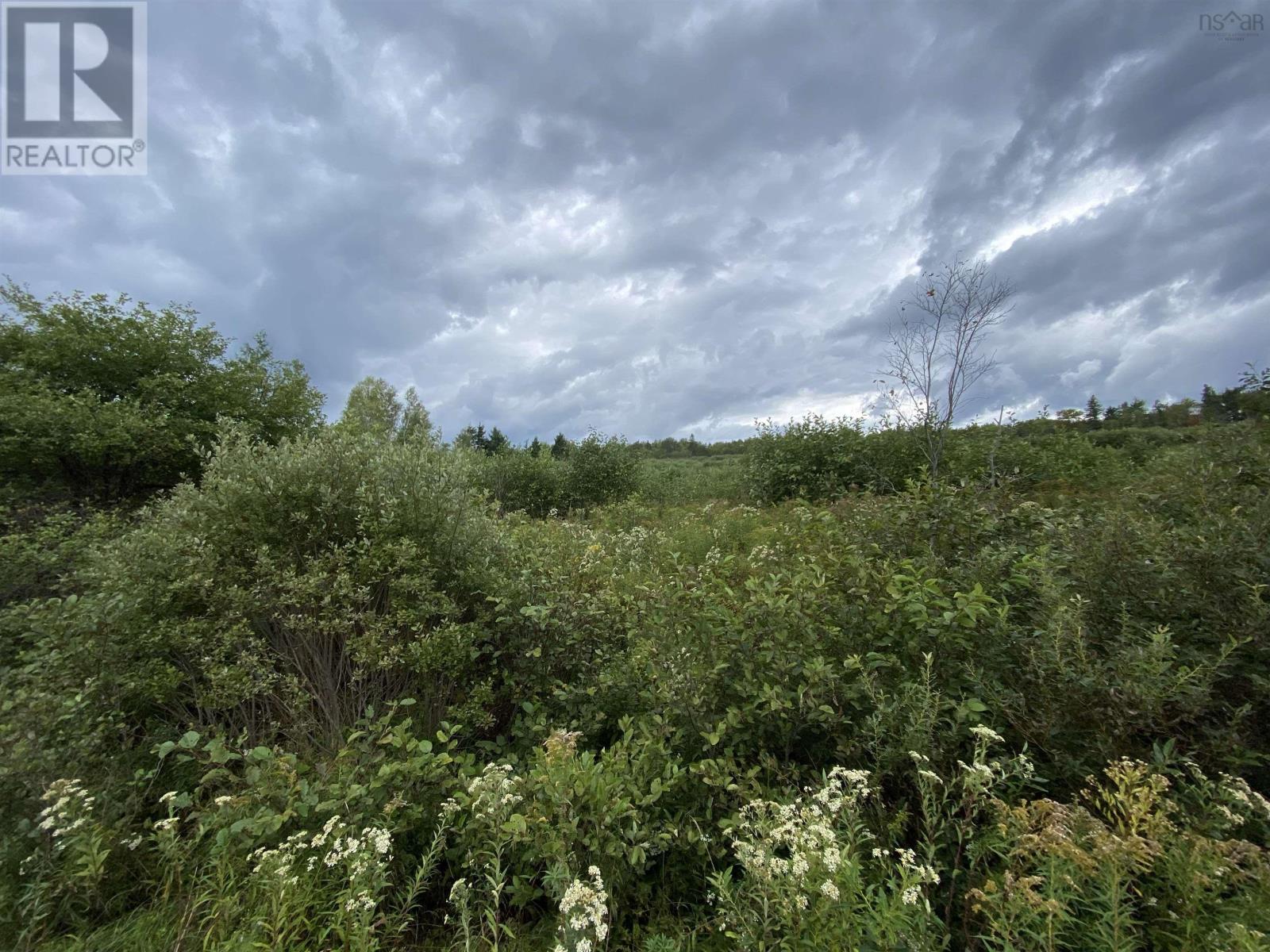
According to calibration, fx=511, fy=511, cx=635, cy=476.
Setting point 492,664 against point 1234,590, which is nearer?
point 1234,590

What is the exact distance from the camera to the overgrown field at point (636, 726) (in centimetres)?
164

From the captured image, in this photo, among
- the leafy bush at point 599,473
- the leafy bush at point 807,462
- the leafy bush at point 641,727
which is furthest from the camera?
the leafy bush at point 599,473

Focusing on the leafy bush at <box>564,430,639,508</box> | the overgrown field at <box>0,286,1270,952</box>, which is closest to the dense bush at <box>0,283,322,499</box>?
the overgrown field at <box>0,286,1270,952</box>

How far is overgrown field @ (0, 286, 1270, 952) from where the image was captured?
5.38 feet

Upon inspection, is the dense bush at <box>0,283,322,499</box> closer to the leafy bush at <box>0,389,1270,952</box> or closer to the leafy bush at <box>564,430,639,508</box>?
the leafy bush at <box>0,389,1270,952</box>

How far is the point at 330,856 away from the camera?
184cm

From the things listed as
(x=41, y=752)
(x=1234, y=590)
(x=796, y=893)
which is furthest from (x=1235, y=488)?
(x=41, y=752)

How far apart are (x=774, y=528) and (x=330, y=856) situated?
4.95 metres

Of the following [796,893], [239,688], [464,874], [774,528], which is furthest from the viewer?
[774,528]

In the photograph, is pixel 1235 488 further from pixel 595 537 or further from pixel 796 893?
pixel 595 537

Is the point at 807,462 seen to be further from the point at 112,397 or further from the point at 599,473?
the point at 112,397

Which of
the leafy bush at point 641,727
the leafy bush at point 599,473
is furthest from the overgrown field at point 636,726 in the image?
the leafy bush at point 599,473

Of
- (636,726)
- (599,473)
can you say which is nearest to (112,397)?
(636,726)

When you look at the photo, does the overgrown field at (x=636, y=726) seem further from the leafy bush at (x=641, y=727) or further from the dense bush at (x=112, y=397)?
the dense bush at (x=112, y=397)
